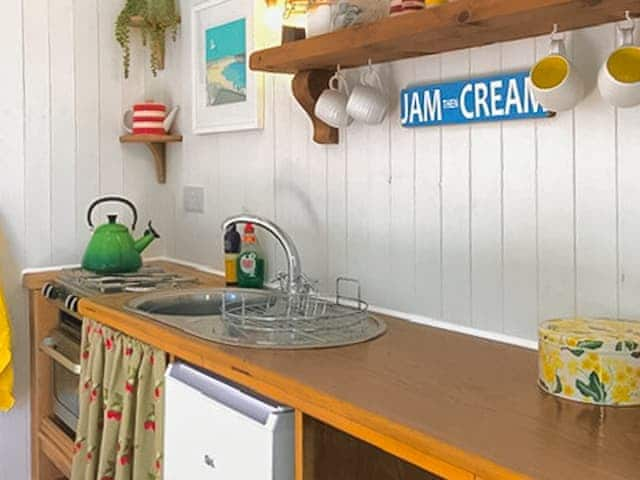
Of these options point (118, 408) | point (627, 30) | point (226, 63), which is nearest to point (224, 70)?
point (226, 63)

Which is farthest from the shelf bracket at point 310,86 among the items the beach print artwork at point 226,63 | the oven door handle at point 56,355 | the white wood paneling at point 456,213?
the oven door handle at point 56,355

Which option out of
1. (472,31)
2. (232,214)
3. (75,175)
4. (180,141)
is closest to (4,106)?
(75,175)

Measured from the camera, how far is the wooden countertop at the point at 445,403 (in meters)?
1.00

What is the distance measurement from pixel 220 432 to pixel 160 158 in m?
1.73

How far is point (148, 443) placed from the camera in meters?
1.90

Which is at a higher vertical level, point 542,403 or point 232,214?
point 232,214

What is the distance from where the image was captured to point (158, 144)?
9.90 feet

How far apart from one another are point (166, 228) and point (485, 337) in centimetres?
172

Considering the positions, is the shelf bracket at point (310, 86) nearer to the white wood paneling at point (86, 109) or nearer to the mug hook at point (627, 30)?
the mug hook at point (627, 30)

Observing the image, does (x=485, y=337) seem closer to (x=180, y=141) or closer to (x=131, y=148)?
(x=180, y=141)

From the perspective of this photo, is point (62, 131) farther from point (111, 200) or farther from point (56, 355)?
point (56, 355)

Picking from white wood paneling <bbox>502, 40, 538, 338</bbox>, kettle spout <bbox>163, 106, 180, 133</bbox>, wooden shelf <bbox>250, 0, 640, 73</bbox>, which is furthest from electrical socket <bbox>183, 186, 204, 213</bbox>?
white wood paneling <bbox>502, 40, 538, 338</bbox>

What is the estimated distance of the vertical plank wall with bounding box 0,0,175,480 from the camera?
276 centimetres

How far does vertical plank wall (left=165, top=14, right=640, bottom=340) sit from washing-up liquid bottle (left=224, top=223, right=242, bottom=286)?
135 millimetres
